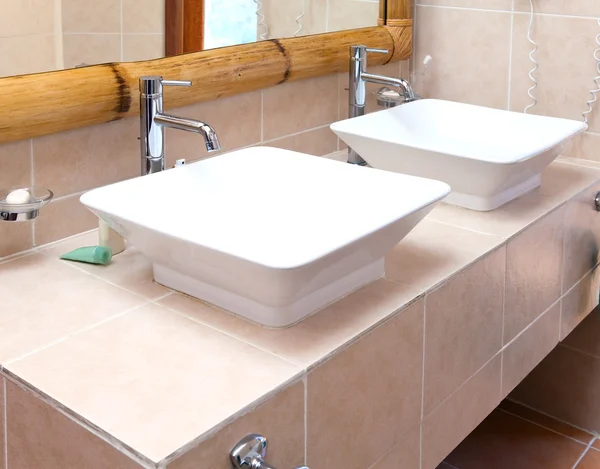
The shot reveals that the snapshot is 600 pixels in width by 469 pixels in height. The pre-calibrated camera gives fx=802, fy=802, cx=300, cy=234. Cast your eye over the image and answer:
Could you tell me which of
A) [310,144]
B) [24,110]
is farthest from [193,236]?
[310,144]

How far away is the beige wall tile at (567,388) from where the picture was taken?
2.44 meters

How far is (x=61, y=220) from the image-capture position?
5.01 feet

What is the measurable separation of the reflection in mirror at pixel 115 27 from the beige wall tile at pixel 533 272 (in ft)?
2.43

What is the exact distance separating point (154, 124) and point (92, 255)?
27 cm

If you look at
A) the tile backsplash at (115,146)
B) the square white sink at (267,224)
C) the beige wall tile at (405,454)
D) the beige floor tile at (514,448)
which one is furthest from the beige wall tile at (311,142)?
the beige floor tile at (514,448)

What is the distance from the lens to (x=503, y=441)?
252 cm

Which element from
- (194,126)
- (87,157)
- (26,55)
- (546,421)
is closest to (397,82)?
(194,126)

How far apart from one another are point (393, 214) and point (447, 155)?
0.46 meters

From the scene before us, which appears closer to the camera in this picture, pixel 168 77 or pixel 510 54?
pixel 168 77

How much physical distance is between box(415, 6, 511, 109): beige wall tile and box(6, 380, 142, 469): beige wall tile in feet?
5.32

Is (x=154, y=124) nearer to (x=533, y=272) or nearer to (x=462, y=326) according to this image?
(x=462, y=326)

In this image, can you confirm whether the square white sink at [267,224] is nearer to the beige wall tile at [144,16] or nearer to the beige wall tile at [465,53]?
the beige wall tile at [144,16]

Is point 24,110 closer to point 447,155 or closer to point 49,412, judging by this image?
point 49,412

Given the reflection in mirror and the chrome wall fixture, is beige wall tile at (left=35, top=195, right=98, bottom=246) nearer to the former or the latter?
the reflection in mirror
